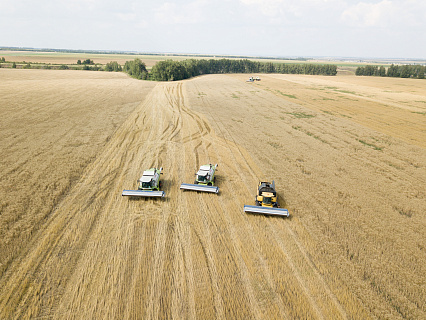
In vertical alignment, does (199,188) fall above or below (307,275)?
above

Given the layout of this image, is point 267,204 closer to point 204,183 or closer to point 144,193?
point 204,183

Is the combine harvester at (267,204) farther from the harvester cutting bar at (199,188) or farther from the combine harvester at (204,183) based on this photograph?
the combine harvester at (204,183)

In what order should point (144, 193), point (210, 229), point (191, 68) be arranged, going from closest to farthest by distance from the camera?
point (210, 229) → point (144, 193) → point (191, 68)

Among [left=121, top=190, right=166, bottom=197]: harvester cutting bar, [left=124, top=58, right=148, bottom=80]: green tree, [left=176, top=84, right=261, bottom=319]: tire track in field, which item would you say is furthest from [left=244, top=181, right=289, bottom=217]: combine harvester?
[left=124, top=58, right=148, bottom=80]: green tree

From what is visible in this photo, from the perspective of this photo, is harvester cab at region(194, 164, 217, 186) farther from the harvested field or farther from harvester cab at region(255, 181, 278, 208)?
harvester cab at region(255, 181, 278, 208)

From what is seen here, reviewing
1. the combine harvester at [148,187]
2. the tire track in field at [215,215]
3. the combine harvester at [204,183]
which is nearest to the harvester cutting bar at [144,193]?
the combine harvester at [148,187]

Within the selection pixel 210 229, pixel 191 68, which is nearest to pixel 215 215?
pixel 210 229

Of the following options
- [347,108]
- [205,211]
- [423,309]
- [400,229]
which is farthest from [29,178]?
[347,108]
